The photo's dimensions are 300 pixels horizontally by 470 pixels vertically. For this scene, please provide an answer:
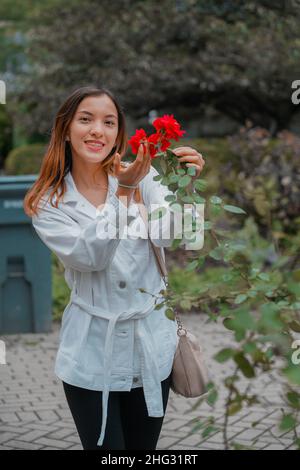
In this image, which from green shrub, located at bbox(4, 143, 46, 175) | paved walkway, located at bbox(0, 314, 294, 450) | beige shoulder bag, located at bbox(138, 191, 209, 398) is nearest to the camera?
beige shoulder bag, located at bbox(138, 191, 209, 398)

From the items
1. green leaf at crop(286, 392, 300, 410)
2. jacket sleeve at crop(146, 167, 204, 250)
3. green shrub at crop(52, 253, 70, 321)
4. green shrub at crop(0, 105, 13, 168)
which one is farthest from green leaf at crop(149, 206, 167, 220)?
green shrub at crop(0, 105, 13, 168)

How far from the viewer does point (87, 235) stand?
243 cm

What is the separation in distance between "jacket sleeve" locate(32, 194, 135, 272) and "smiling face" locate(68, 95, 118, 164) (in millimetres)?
236

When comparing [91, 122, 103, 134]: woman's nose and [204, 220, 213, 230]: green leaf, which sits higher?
[91, 122, 103, 134]: woman's nose

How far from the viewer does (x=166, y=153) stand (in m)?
2.39

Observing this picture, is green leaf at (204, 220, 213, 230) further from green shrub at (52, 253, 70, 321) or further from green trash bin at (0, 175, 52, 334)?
green shrub at (52, 253, 70, 321)

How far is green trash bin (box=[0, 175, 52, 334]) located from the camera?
22.0ft

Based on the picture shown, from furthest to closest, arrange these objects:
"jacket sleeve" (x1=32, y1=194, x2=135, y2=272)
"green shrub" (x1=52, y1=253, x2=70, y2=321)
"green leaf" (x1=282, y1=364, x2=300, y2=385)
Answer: "green shrub" (x1=52, y1=253, x2=70, y2=321) → "jacket sleeve" (x1=32, y1=194, x2=135, y2=272) → "green leaf" (x1=282, y1=364, x2=300, y2=385)

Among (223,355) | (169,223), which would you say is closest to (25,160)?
(169,223)

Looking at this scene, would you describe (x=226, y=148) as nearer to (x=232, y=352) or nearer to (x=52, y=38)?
A: (x=52, y=38)

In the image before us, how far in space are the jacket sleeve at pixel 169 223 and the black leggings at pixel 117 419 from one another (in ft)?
1.78

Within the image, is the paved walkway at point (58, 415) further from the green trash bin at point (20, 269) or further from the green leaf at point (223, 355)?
the green leaf at point (223, 355)

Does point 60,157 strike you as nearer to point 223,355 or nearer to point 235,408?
point 235,408

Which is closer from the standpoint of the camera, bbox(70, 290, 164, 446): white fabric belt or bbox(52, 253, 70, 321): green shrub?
bbox(70, 290, 164, 446): white fabric belt
